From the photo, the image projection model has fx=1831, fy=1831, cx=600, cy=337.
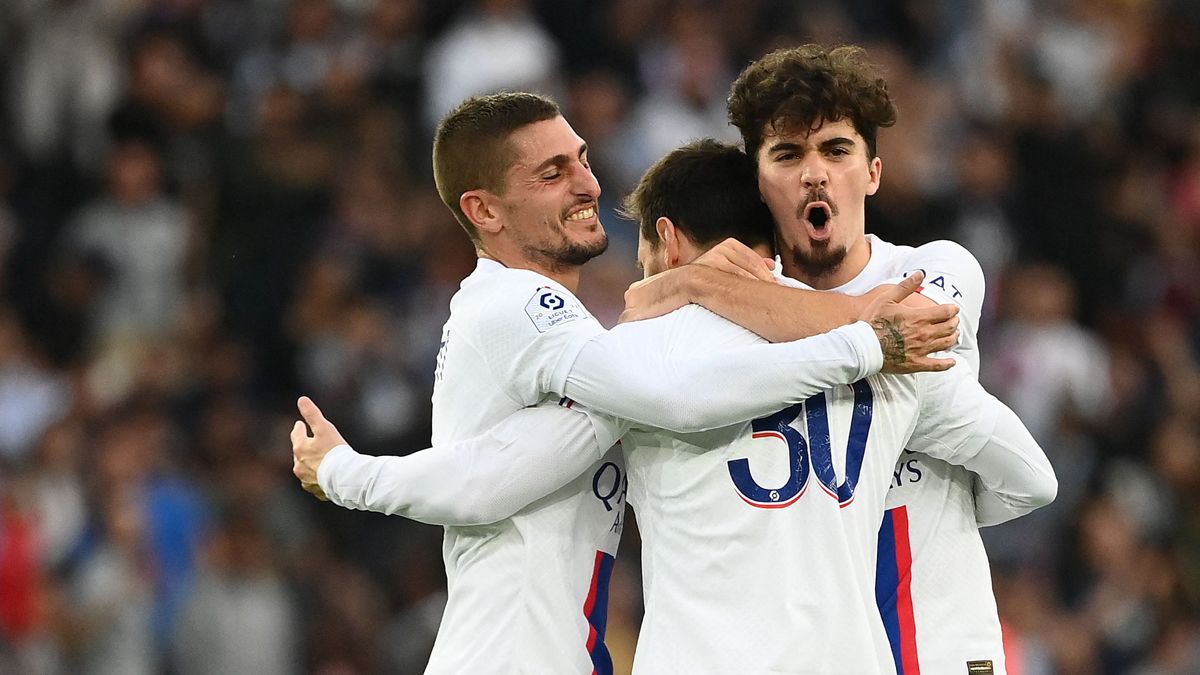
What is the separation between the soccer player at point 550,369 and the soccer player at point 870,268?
283 mm

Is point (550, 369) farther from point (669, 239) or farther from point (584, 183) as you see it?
point (584, 183)

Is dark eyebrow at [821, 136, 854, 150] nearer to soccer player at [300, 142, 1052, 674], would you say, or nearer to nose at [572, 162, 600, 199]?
soccer player at [300, 142, 1052, 674]

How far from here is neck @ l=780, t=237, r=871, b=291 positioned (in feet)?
16.3

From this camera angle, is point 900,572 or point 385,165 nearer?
point 900,572

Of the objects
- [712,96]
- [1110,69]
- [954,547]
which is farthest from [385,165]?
[954,547]

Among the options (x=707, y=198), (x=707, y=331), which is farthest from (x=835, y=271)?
(x=707, y=331)

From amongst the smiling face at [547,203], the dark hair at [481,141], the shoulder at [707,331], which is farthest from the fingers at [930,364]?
the dark hair at [481,141]

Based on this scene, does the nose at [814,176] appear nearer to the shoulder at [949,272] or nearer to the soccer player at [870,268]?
the soccer player at [870,268]

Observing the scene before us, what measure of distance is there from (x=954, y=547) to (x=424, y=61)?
844 cm

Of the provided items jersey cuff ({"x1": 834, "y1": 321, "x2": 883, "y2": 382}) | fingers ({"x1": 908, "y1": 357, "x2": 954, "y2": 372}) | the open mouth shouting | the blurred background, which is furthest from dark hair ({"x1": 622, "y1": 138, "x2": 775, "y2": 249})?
the blurred background

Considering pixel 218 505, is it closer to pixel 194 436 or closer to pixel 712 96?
pixel 194 436

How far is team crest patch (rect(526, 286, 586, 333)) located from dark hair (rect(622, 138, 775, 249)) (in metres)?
0.30

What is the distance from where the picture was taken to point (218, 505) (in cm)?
1041

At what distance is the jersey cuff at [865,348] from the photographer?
4.42 meters
